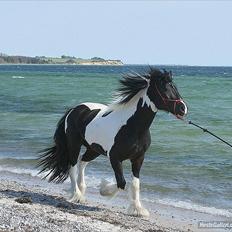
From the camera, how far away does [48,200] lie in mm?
9258

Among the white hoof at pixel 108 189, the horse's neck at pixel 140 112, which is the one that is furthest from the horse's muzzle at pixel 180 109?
the white hoof at pixel 108 189

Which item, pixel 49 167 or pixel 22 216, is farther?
pixel 49 167

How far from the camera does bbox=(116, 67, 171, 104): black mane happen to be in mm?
8423

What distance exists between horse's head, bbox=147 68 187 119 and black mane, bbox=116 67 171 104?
10 centimetres

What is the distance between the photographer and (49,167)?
991 centimetres

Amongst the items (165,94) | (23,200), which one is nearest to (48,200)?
(23,200)

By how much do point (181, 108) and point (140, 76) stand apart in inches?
32.4

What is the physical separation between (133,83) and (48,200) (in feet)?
7.31

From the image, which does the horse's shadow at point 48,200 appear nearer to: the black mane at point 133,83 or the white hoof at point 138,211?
the white hoof at point 138,211

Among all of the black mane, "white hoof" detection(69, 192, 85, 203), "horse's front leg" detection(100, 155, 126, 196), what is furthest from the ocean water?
"horse's front leg" detection(100, 155, 126, 196)

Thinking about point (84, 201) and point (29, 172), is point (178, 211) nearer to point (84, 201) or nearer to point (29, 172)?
point (84, 201)

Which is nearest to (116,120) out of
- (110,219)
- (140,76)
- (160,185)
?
(140,76)

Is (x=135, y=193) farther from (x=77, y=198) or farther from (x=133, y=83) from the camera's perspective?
(x=133, y=83)

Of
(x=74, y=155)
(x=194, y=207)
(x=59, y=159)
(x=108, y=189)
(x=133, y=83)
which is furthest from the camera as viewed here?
(x=59, y=159)
